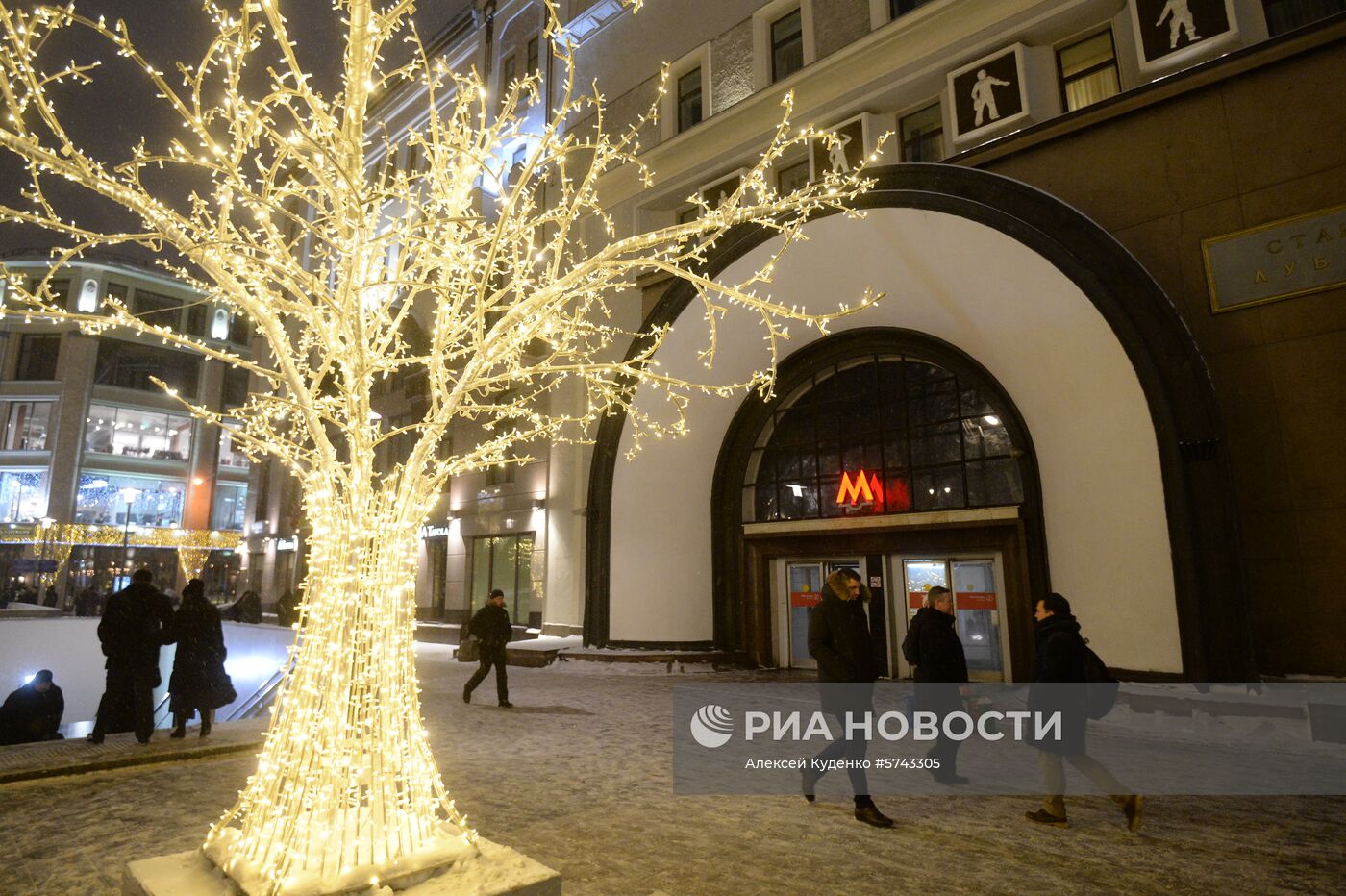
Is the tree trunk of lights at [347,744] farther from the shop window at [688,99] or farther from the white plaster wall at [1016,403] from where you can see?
the shop window at [688,99]

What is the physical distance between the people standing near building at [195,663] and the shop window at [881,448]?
9.81 m

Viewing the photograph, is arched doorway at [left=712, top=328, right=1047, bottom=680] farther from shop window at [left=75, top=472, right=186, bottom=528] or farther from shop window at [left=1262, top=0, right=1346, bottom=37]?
shop window at [left=75, top=472, right=186, bottom=528]

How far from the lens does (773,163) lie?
1543 cm

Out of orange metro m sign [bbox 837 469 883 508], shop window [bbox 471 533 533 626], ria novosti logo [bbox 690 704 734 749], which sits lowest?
ria novosti logo [bbox 690 704 734 749]

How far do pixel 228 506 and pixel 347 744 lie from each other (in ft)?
173

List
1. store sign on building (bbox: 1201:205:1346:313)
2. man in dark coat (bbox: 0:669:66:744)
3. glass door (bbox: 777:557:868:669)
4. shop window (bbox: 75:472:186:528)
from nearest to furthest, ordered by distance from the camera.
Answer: man in dark coat (bbox: 0:669:66:744), store sign on building (bbox: 1201:205:1346:313), glass door (bbox: 777:557:868:669), shop window (bbox: 75:472:186:528)

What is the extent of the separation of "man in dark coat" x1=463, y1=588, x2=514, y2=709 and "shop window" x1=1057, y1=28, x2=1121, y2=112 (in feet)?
39.8

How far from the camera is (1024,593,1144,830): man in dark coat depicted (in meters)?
5.16

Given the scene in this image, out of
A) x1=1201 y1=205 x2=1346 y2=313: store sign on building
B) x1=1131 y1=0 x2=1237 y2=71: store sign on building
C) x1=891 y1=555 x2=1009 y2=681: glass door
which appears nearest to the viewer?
x1=1201 y1=205 x2=1346 y2=313: store sign on building

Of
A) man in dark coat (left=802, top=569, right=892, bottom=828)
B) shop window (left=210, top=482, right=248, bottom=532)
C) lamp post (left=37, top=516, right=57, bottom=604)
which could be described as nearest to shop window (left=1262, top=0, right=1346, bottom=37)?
man in dark coat (left=802, top=569, right=892, bottom=828)

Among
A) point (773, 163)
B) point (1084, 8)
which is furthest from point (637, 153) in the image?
point (1084, 8)

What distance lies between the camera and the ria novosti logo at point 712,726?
28.0 feet

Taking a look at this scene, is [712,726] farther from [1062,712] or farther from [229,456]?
[229,456]

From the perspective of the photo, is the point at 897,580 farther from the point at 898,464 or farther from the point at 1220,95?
the point at 1220,95
